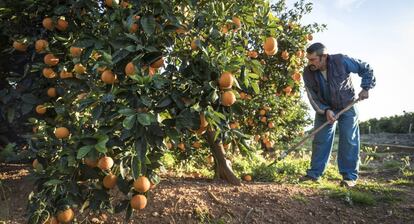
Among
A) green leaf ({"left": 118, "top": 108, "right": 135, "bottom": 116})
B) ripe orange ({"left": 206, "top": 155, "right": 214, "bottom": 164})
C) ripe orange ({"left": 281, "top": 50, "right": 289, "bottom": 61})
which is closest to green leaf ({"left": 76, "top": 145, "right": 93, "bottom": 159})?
green leaf ({"left": 118, "top": 108, "right": 135, "bottom": 116})

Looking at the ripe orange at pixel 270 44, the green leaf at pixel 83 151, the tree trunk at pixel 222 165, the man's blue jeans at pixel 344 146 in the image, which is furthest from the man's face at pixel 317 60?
the green leaf at pixel 83 151

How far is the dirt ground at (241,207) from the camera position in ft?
9.63

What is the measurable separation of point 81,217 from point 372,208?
2.55 meters

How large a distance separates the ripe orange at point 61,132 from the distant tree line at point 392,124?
12.3 meters

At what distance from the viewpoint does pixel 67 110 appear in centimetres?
252

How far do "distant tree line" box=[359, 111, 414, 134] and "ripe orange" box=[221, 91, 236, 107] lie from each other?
1204cm

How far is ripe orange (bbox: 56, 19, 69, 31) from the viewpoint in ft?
9.04

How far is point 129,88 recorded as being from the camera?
6.40ft

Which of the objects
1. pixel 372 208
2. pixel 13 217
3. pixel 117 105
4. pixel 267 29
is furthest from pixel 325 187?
pixel 13 217

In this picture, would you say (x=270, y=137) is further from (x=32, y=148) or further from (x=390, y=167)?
(x=32, y=148)

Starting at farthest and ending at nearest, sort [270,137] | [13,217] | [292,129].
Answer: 1. [292,129]
2. [270,137]
3. [13,217]

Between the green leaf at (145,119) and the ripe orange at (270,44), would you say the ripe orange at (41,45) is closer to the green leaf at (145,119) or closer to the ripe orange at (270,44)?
the green leaf at (145,119)

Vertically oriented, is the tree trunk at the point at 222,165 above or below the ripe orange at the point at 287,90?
below

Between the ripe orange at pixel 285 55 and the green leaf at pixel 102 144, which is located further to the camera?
the ripe orange at pixel 285 55
